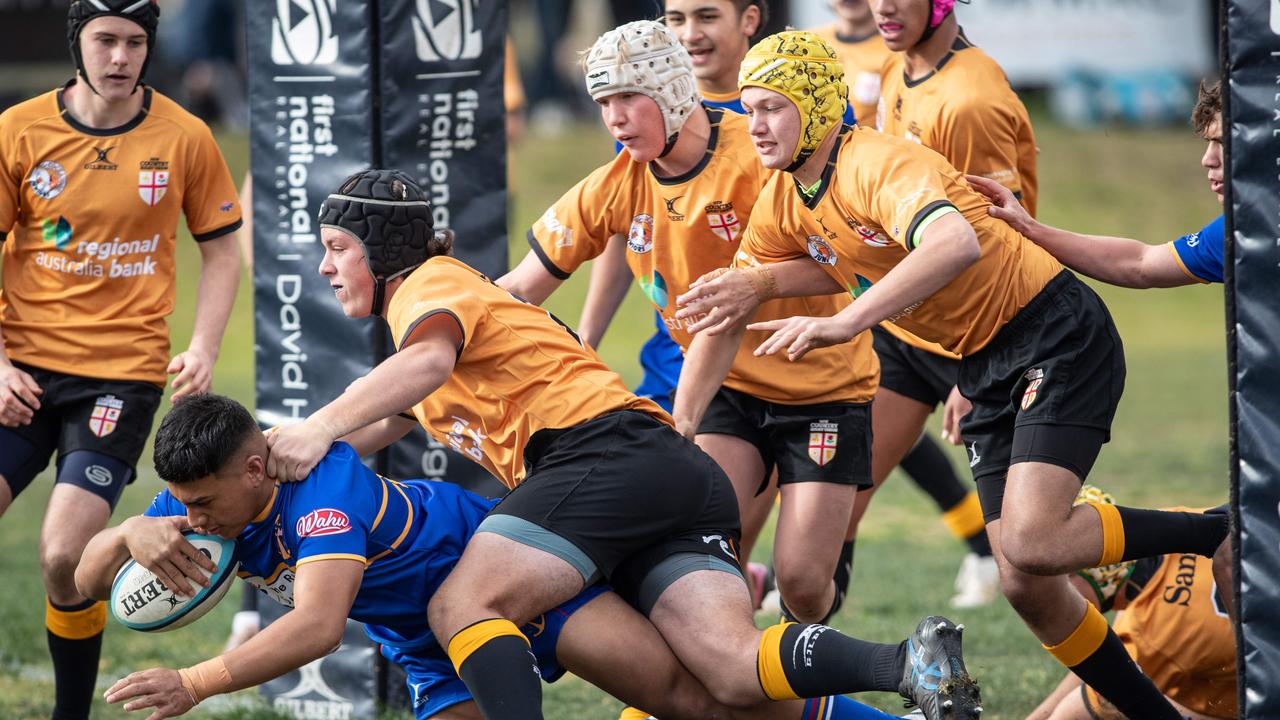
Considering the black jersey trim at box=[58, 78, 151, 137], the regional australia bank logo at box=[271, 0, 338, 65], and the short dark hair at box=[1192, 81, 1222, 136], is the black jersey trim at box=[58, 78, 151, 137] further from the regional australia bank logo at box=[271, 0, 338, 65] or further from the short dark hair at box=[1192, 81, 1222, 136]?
the short dark hair at box=[1192, 81, 1222, 136]

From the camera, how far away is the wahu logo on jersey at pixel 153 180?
18.2ft

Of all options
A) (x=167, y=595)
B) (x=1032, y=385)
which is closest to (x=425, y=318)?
(x=167, y=595)

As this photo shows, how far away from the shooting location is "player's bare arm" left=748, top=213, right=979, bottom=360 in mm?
4117

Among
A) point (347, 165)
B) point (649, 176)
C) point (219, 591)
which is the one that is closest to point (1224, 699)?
point (649, 176)

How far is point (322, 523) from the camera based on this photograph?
154 inches

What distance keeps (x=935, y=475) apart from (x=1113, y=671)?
280cm

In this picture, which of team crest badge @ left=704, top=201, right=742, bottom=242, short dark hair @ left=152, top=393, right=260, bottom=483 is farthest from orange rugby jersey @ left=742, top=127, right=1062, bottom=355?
short dark hair @ left=152, top=393, right=260, bottom=483

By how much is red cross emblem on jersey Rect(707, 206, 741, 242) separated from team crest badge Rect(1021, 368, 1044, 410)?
1.12m

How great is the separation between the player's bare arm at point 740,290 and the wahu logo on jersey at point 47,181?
2.32 m

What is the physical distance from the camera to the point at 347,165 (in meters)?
5.62

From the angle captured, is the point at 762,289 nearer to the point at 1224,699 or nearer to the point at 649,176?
the point at 649,176

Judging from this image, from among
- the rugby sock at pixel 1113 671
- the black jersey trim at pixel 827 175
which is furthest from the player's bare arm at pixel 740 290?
the rugby sock at pixel 1113 671

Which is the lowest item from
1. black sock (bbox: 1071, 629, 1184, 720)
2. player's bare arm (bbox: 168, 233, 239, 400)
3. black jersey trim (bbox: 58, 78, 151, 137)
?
black sock (bbox: 1071, 629, 1184, 720)

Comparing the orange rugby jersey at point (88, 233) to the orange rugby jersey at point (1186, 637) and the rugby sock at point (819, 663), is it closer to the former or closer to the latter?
the rugby sock at point (819, 663)
